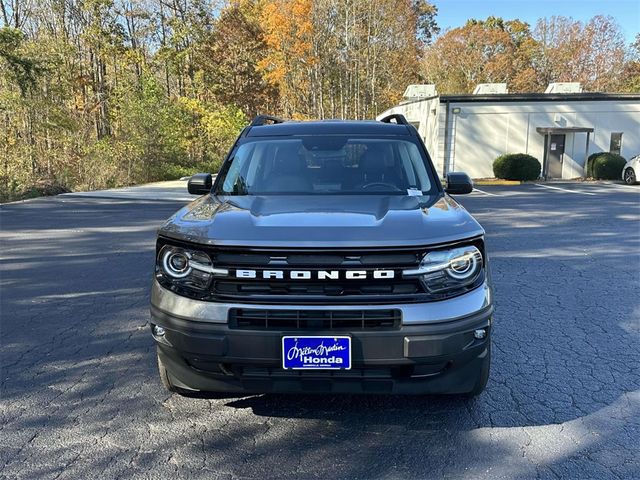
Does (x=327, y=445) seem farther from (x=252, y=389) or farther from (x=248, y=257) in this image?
(x=248, y=257)

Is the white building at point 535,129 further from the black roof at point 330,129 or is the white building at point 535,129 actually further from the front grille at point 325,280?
the front grille at point 325,280

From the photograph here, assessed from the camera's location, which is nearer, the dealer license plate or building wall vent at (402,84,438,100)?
the dealer license plate

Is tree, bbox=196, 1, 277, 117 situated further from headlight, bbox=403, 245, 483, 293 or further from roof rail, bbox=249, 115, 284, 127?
headlight, bbox=403, 245, 483, 293

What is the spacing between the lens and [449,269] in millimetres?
2602

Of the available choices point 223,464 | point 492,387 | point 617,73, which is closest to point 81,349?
point 223,464

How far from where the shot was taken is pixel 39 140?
24.2 metres

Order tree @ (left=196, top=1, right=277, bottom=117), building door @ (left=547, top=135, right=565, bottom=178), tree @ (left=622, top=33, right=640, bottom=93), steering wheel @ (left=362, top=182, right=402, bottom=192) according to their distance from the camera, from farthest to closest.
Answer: tree @ (left=622, top=33, right=640, bottom=93) → tree @ (left=196, top=1, right=277, bottom=117) → building door @ (left=547, top=135, right=565, bottom=178) → steering wheel @ (left=362, top=182, right=402, bottom=192)

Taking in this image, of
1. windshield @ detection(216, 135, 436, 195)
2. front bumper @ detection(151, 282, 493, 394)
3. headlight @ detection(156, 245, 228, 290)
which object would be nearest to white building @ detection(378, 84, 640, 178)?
windshield @ detection(216, 135, 436, 195)

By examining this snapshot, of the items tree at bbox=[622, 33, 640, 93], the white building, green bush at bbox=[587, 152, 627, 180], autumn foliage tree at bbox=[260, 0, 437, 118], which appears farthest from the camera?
tree at bbox=[622, 33, 640, 93]

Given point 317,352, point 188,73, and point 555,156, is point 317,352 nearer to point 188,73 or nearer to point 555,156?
point 555,156

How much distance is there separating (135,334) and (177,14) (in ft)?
113

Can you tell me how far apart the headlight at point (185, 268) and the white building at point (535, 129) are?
21492mm

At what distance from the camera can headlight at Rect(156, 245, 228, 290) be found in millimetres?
2619

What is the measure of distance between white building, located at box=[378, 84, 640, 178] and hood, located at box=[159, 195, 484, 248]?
68.0ft
